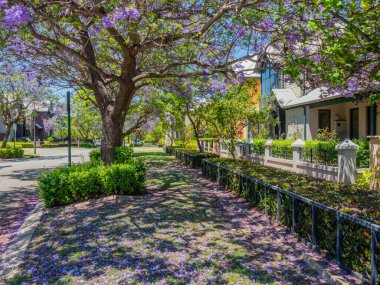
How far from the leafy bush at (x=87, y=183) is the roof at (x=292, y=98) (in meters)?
12.7

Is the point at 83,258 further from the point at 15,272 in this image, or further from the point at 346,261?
the point at 346,261

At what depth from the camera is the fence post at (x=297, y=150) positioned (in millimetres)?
13477

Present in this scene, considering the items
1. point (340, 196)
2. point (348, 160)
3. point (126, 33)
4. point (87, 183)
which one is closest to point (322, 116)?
point (348, 160)

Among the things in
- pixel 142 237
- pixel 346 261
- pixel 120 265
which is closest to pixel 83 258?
pixel 120 265

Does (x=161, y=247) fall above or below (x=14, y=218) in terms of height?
above

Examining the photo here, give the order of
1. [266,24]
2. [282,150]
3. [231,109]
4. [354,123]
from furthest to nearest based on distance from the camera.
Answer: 1. [354,123]
2. [282,150]
3. [231,109]
4. [266,24]

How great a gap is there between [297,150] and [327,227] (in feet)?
29.3

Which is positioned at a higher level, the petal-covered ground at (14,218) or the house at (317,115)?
the house at (317,115)

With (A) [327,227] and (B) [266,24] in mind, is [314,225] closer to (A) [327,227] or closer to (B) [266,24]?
(A) [327,227]

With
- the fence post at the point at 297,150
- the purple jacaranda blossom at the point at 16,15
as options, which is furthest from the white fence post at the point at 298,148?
the purple jacaranda blossom at the point at 16,15

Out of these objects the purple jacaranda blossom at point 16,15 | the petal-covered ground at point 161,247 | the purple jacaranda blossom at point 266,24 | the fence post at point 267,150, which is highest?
the purple jacaranda blossom at point 266,24

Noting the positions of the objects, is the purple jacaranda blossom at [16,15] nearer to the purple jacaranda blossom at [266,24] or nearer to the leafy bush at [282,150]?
the purple jacaranda blossom at [266,24]

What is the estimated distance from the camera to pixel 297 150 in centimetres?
1379

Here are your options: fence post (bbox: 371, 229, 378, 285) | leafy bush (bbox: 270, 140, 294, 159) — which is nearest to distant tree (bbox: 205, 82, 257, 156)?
leafy bush (bbox: 270, 140, 294, 159)
